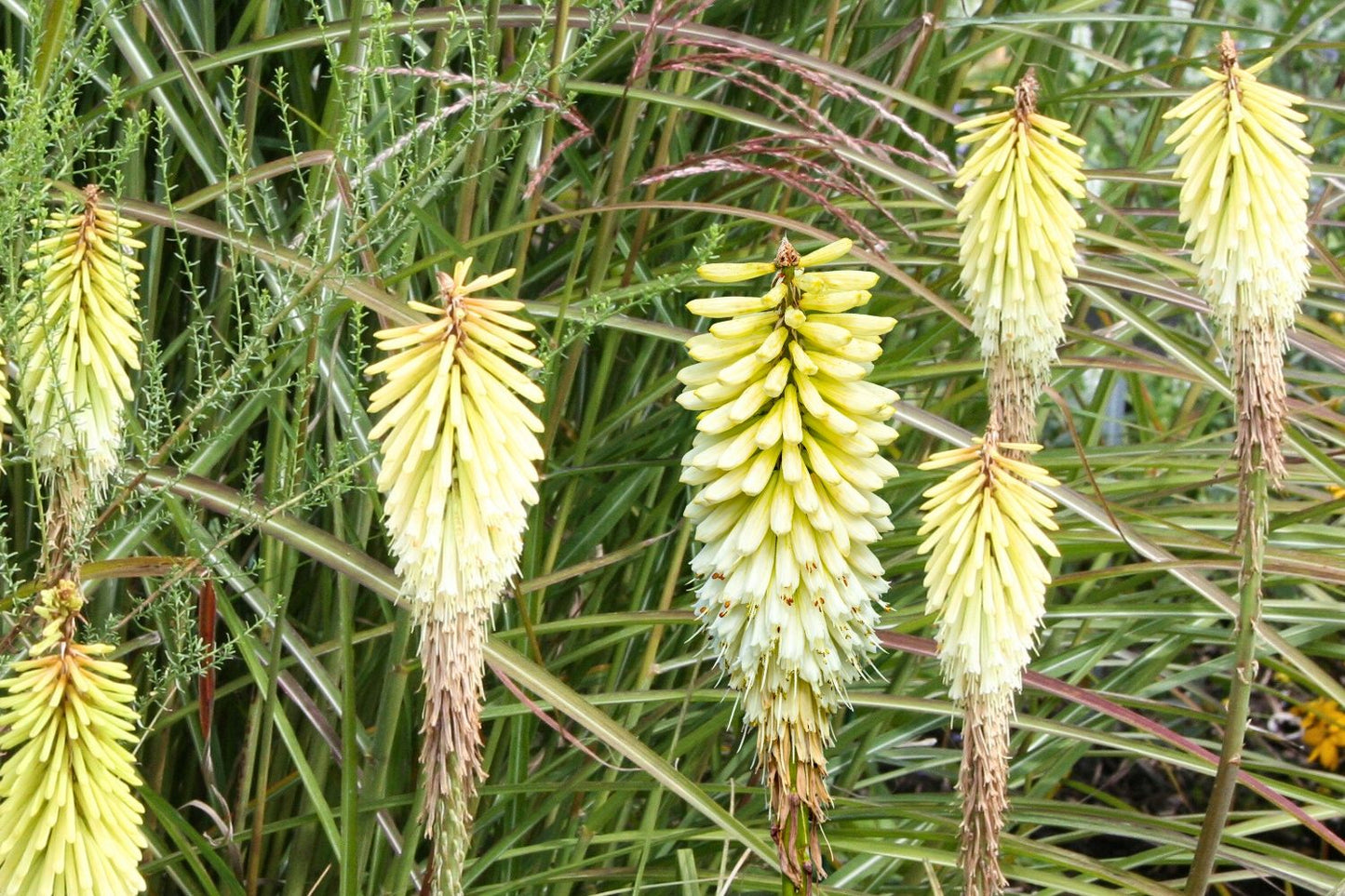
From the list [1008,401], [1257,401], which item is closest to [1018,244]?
[1008,401]

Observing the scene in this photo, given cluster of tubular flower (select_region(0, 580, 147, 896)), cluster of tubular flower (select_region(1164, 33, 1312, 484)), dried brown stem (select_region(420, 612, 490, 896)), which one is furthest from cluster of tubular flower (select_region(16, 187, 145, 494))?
cluster of tubular flower (select_region(1164, 33, 1312, 484))

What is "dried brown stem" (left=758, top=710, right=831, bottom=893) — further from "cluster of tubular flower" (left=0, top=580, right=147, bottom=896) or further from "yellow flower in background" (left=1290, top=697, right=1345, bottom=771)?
"yellow flower in background" (left=1290, top=697, right=1345, bottom=771)

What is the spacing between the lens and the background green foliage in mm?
1820

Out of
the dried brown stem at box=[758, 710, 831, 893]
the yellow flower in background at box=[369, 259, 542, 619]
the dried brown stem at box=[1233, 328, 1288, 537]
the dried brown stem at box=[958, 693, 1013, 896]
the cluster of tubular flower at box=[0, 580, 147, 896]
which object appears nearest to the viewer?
the cluster of tubular flower at box=[0, 580, 147, 896]

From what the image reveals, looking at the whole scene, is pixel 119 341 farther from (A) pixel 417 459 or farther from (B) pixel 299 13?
(B) pixel 299 13

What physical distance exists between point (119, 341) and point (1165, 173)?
5.45 ft

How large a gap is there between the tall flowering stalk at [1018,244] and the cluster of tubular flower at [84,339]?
41.3 inches

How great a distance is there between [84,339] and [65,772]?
57 centimetres

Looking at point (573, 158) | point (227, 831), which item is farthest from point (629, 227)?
point (227, 831)

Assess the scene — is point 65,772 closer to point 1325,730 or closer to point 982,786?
point 982,786

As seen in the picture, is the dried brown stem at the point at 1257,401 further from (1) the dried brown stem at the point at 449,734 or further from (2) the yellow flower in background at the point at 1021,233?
(1) the dried brown stem at the point at 449,734

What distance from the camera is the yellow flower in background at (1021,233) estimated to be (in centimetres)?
189

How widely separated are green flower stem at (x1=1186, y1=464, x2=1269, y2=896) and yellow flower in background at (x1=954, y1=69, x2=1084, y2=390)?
0.34 metres

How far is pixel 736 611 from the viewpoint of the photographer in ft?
5.06
